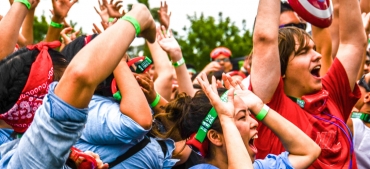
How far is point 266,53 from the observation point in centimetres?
388

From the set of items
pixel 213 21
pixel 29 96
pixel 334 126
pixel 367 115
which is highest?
pixel 29 96

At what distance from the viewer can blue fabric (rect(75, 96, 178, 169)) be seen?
11.2 feet

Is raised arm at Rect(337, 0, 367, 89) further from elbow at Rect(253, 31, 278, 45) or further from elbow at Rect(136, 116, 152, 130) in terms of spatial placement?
elbow at Rect(136, 116, 152, 130)

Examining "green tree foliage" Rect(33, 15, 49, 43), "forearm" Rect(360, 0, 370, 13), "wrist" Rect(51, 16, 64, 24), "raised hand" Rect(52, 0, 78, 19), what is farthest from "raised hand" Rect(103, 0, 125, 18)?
"green tree foliage" Rect(33, 15, 49, 43)

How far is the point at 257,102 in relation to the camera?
3.66m

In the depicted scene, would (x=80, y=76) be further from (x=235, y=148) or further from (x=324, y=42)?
(x=324, y=42)

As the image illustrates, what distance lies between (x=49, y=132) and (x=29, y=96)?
0.53 metres

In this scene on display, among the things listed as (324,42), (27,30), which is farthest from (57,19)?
(324,42)

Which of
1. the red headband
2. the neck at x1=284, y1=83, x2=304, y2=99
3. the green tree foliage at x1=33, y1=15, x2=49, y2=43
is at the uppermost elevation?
the red headband

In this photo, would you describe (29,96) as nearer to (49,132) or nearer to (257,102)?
(49,132)

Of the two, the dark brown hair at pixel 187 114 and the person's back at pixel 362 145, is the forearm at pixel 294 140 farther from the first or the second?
the person's back at pixel 362 145

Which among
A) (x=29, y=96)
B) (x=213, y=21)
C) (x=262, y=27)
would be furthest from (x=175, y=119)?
(x=213, y=21)

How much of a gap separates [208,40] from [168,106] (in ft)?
133

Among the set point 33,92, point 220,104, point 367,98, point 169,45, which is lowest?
point 367,98
